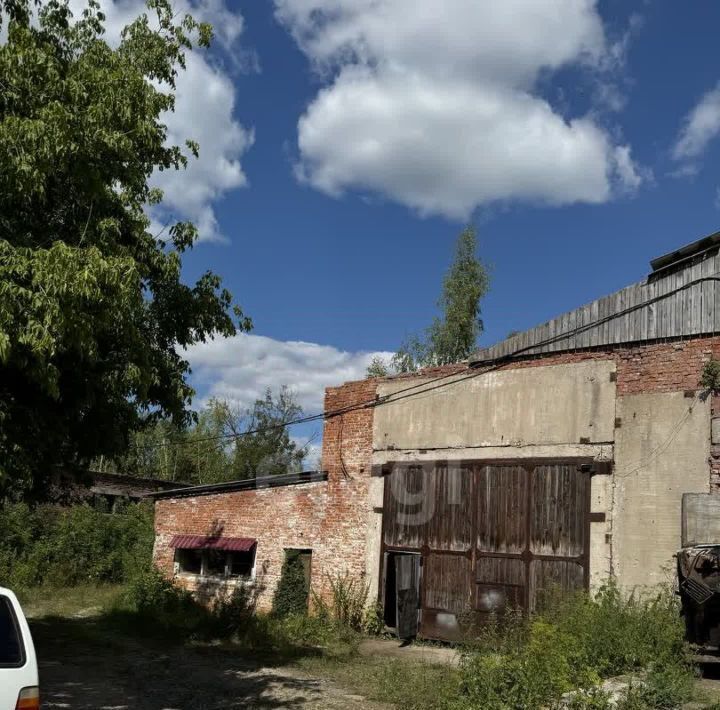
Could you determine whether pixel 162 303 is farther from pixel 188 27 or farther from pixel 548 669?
pixel 548 669

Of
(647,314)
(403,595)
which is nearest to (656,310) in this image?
(647,314)

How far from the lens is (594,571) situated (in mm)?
12945

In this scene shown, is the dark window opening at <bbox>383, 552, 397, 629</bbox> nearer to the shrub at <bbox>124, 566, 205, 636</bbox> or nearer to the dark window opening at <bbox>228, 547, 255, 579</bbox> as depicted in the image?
the dark window opening at <bbox>228, 547, 255, 579</bbox>

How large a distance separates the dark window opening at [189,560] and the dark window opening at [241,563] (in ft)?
4.50

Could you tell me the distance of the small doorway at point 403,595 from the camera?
15.0 m

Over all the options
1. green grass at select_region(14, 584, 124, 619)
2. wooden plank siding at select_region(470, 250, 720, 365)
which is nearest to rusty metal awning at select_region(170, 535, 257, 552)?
green grass at select_region(14, 584, 124, 619)

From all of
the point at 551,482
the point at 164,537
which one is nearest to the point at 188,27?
the point at 551,482

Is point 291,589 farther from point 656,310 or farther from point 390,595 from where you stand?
point 656,310

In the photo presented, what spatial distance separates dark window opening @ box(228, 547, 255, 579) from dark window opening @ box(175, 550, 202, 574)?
1372 mm

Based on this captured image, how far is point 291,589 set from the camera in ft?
55.8

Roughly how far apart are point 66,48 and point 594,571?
1144cm

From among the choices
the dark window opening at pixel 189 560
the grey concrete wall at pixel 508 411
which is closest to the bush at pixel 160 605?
the dark window opening at pixel 189 560

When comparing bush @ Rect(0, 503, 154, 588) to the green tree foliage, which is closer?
bush @ Rect(0, 503, 154, 588)

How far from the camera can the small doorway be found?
591 inches
